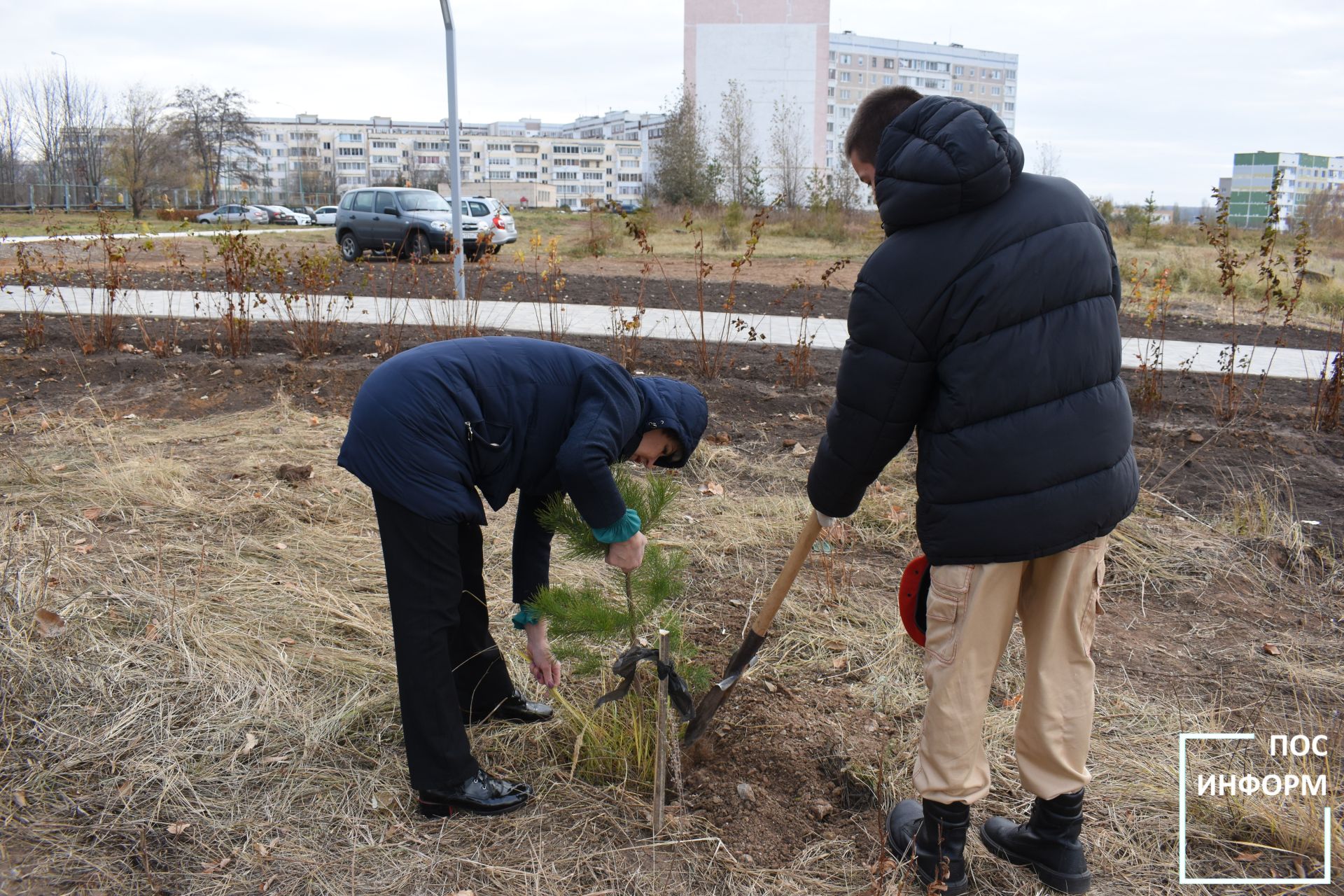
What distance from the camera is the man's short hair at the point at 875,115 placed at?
1930mm

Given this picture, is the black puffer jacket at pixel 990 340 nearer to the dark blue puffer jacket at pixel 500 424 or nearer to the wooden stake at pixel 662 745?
the dark blue puffer jacket at pixel 500 424

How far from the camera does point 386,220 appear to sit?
16484mm

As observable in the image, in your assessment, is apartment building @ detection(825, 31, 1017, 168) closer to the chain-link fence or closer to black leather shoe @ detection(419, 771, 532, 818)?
the chain-link fence

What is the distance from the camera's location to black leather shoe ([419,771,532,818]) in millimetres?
2252

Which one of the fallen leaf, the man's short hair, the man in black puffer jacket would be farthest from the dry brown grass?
the man's short hair

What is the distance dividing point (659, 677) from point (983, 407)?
3.12 feet

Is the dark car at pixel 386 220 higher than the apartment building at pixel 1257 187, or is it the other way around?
the apartment building at pixel 1257 187

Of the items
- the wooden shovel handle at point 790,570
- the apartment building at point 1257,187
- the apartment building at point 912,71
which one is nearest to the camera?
the wooden shovel handle at point 790,570

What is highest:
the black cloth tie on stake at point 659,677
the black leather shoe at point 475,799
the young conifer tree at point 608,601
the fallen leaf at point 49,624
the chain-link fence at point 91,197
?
the chain-link fence at point 91,197

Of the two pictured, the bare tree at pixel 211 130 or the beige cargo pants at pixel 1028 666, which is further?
the bare tree at pixel 211 130

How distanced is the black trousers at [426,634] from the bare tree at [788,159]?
15702 millimetres

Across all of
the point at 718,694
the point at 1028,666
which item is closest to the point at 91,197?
the point at 718,694

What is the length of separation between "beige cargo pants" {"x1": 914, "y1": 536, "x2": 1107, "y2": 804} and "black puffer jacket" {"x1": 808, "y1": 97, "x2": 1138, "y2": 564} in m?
0.09

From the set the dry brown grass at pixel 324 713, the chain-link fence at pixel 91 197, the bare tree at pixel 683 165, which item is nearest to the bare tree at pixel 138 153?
the chain-link fence at pixel 91 197
